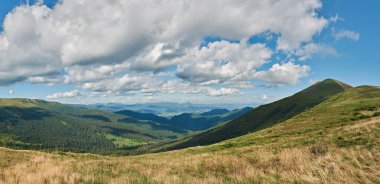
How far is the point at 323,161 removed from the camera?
14.3 metres

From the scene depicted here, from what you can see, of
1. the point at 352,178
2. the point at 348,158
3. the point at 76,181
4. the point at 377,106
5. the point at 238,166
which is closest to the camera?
the point at 352,178

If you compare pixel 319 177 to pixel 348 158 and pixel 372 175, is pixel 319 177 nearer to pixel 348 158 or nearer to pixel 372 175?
pixel 372 175

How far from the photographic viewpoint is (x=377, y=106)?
2285 inches

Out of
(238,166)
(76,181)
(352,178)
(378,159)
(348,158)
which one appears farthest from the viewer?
(238,166)

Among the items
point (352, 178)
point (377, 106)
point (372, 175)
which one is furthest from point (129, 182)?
point (377, 106)

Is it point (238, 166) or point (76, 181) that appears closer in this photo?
point (76, 181)

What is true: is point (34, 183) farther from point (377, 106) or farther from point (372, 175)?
point (377, 106)

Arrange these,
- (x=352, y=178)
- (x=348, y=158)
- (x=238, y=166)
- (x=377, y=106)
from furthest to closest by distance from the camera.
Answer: (x=377, y=106) → (x=238, y=166) → (x=348, y=158) → (x=352, y=178)

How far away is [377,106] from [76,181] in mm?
61660

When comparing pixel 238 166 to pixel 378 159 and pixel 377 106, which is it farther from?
pixel 377 106

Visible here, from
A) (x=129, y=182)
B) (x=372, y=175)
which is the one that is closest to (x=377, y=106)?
(x=372, y=175)

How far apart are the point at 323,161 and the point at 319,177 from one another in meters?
3.80

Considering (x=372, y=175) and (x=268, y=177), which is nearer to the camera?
(x=372, y=175)

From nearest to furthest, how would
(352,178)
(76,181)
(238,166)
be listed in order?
(352,178), (76,181), (238,166)
